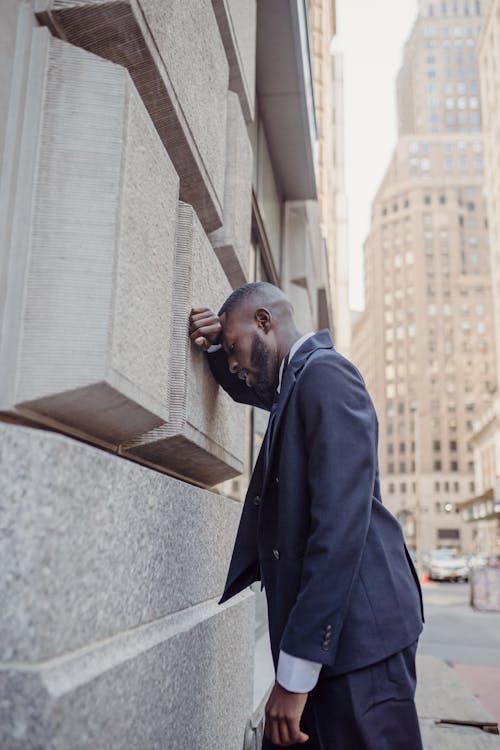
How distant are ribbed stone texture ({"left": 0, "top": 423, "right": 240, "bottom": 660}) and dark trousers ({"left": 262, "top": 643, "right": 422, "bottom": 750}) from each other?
50 cm

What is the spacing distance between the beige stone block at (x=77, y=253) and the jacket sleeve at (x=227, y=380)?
2.84 feet

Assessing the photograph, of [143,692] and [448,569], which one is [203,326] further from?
[448,569]

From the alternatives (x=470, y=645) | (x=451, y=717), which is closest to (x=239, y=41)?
(x=451, y=717)

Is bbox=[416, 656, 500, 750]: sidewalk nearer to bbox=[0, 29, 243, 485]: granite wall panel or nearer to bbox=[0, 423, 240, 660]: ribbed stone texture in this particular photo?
bbox=[0, 423, 240, 660]: ribbed stone texture

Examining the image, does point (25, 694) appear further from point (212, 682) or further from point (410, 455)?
point (410, 455)

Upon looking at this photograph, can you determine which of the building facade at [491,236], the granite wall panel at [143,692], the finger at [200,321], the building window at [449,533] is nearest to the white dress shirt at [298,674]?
the granite wall panel at [143,692]

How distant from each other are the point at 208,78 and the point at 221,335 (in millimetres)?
986

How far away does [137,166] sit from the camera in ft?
5.91

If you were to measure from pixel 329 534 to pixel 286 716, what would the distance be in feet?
1.56

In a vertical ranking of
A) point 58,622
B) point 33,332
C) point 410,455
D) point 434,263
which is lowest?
point 58,622

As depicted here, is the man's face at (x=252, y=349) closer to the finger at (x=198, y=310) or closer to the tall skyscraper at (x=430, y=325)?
the finger at (x=198, y=310)

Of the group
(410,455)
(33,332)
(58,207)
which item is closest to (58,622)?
(33,332)

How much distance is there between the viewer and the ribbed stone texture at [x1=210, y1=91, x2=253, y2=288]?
3.15 m

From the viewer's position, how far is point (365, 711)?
189 centimetres
